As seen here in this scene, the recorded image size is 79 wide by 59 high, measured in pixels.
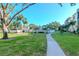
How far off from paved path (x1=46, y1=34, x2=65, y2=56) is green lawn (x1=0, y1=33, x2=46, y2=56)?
12 centimetres

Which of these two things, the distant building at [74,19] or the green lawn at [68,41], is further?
the distant building at [74,19]

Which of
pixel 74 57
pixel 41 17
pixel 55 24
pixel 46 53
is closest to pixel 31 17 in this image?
pixel 41 17

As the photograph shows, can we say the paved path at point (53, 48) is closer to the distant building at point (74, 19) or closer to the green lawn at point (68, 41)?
the green lawn at point (68, 41)

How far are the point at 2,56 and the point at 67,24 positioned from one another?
193cm

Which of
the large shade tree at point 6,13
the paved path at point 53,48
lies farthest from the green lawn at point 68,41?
the large shade tree at point 6,13

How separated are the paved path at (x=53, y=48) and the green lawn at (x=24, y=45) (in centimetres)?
12

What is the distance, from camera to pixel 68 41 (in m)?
6.10

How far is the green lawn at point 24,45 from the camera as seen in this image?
5.47 meters

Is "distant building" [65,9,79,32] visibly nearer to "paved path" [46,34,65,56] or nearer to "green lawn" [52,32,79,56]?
"green lawn" [52,32,79,56]

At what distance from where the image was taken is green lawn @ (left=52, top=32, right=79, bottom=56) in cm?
559

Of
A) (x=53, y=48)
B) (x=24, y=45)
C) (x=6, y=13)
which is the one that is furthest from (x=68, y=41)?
(x=6, y=13)

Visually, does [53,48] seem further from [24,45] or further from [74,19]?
[74,19]

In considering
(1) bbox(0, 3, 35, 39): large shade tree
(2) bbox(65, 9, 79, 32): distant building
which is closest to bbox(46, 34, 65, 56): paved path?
(2) bbox(65, 9, 79, 32): distant building

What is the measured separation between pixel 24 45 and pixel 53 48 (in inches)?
29.1
